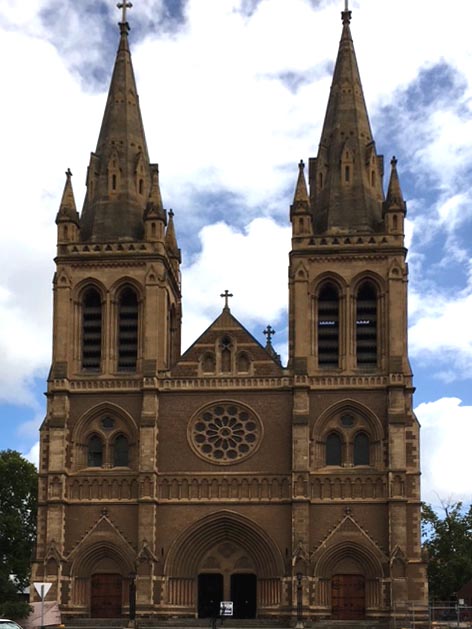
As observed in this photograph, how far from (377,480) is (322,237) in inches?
487

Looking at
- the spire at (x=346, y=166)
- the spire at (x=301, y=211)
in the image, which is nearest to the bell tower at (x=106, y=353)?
the spire at (x=301, y=211)

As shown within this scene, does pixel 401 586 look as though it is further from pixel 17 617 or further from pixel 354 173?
pixel 354 173

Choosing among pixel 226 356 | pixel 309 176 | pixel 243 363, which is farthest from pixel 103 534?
pixel 309 176

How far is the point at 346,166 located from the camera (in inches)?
2414

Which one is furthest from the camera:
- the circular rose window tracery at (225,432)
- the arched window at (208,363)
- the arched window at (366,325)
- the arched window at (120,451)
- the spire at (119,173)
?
the spire at (119,173)

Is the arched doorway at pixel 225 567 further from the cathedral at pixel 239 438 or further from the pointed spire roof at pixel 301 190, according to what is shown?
the pointed spire roof at pixel 301 190

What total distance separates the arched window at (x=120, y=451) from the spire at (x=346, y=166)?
47.8 ft

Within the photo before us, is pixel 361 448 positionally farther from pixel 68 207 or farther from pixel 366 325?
pixel 68 207

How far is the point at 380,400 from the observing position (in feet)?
187

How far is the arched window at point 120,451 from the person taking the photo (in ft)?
190

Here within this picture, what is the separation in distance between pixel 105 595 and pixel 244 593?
6617 millimetres

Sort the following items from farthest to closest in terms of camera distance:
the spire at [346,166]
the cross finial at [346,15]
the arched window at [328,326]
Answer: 1. the cross finial at [346,15]
2. the spire at [346,166]
3. the arched window at [328,326]

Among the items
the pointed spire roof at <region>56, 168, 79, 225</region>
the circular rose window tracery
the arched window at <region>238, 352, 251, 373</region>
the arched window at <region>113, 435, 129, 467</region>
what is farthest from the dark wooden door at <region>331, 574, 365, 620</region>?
the pointed spire roof at <region>56, 168, 79, 225</region>

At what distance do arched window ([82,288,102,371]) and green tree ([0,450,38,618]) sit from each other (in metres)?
16.7
